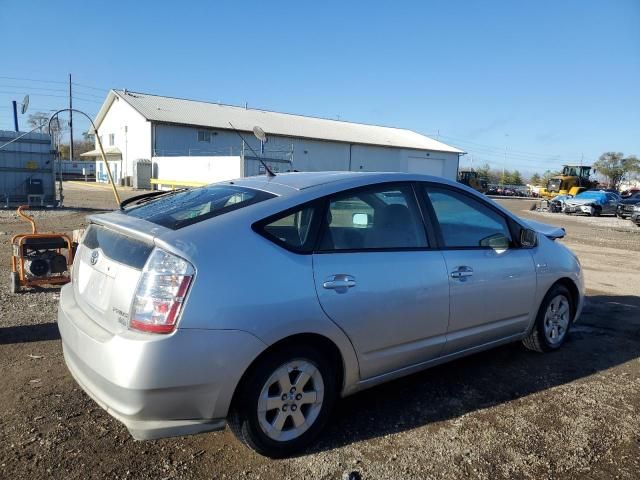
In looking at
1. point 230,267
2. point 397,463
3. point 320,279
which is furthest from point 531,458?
point 230,267

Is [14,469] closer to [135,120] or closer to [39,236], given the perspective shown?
[39,236]

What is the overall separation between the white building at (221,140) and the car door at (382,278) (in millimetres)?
30262

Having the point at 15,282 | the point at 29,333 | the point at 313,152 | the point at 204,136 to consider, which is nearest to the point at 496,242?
the point at 29,333

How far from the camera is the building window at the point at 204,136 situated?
43062 mm

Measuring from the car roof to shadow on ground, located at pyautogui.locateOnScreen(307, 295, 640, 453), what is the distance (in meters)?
1.58

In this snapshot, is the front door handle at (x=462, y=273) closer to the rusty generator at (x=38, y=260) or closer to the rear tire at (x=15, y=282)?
the rusty generator at (x=38, y=260)

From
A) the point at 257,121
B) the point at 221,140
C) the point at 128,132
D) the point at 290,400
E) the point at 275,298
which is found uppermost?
the point at 257,121

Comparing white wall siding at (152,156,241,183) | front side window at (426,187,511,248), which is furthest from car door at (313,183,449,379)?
white wall siding at (152,156,241,183)

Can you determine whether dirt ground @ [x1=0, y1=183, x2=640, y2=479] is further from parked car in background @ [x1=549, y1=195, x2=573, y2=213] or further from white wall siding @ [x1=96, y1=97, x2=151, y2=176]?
white wall siding @ [x1=96, y1=97, x2=151, y2=176]

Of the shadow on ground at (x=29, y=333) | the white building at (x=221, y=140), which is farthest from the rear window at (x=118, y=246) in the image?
the white building at (x=221, y=140)

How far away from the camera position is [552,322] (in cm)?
478

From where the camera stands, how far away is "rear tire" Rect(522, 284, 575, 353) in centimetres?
461

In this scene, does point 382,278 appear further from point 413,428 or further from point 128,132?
point 128,132

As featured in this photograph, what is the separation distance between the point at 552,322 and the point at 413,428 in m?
2.16
